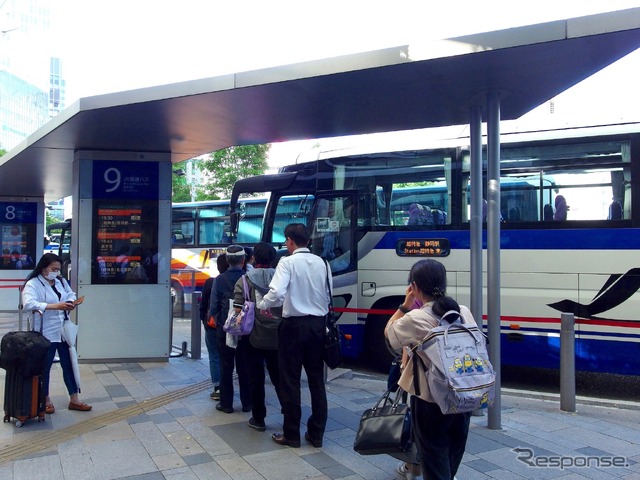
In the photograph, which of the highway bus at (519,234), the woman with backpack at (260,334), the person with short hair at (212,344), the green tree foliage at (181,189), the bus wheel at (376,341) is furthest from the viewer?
the green tree foliage at (181,189)

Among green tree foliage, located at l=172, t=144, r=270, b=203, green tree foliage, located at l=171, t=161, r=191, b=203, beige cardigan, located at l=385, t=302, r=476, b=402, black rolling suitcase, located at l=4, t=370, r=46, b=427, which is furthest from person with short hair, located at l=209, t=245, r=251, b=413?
green tree foliage, located at l=171, t=161, r=191, b=203

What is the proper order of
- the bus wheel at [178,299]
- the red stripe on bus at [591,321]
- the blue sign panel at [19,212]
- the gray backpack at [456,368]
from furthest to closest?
1. the bus wheel at [178,299]
2. the blue sign panel at [19,212]
3. the red stripe on bus at [591,321]
4. the gray backpack at [456,368]

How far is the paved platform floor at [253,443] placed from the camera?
14.7 feet

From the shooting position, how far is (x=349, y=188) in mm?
9094

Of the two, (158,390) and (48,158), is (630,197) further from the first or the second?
(48,158)

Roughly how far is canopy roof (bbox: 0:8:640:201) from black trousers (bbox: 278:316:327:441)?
211 cm

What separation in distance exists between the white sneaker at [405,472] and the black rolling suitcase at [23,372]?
332 centimetres

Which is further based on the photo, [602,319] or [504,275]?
[504,275]

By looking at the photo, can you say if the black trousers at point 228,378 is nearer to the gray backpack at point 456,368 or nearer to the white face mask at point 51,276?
the white face mask at point 51,276

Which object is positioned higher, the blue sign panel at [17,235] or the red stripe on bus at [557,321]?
the blue sign panel at [17,235]

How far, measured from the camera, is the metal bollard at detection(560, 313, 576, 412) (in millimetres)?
5969

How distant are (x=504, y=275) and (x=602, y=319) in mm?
1280

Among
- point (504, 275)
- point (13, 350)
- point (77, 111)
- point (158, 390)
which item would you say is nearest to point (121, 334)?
point (158, 390)

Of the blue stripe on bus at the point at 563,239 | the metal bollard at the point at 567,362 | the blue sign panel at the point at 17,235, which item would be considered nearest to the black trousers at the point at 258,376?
the metal bollard at the point at 567,362
